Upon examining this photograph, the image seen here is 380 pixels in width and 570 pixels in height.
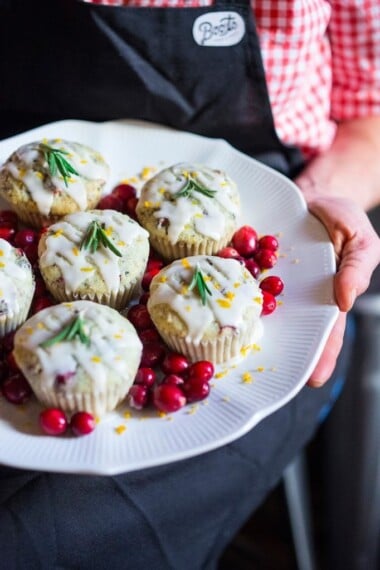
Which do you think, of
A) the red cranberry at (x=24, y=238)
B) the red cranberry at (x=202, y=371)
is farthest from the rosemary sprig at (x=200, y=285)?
the red cranberry at (x=24, y=238)

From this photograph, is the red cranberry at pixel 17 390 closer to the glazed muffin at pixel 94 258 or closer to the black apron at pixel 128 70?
the glazed muffin at pixel 94 258

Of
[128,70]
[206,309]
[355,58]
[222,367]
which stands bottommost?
[222,367]

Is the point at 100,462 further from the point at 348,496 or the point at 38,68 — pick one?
the point at 348,496

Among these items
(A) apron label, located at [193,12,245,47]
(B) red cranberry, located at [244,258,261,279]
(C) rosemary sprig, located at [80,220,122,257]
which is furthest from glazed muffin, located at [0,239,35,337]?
(A) apron label, located at [193,12,245,47]

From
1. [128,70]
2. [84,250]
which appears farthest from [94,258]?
[128,70]

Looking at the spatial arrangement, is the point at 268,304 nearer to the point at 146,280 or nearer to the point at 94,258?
the point at 146,280

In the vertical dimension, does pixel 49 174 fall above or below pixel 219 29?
below

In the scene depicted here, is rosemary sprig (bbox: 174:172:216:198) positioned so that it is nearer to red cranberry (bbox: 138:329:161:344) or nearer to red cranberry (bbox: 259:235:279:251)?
red cranberry (bbox: 259:235:279:251)
